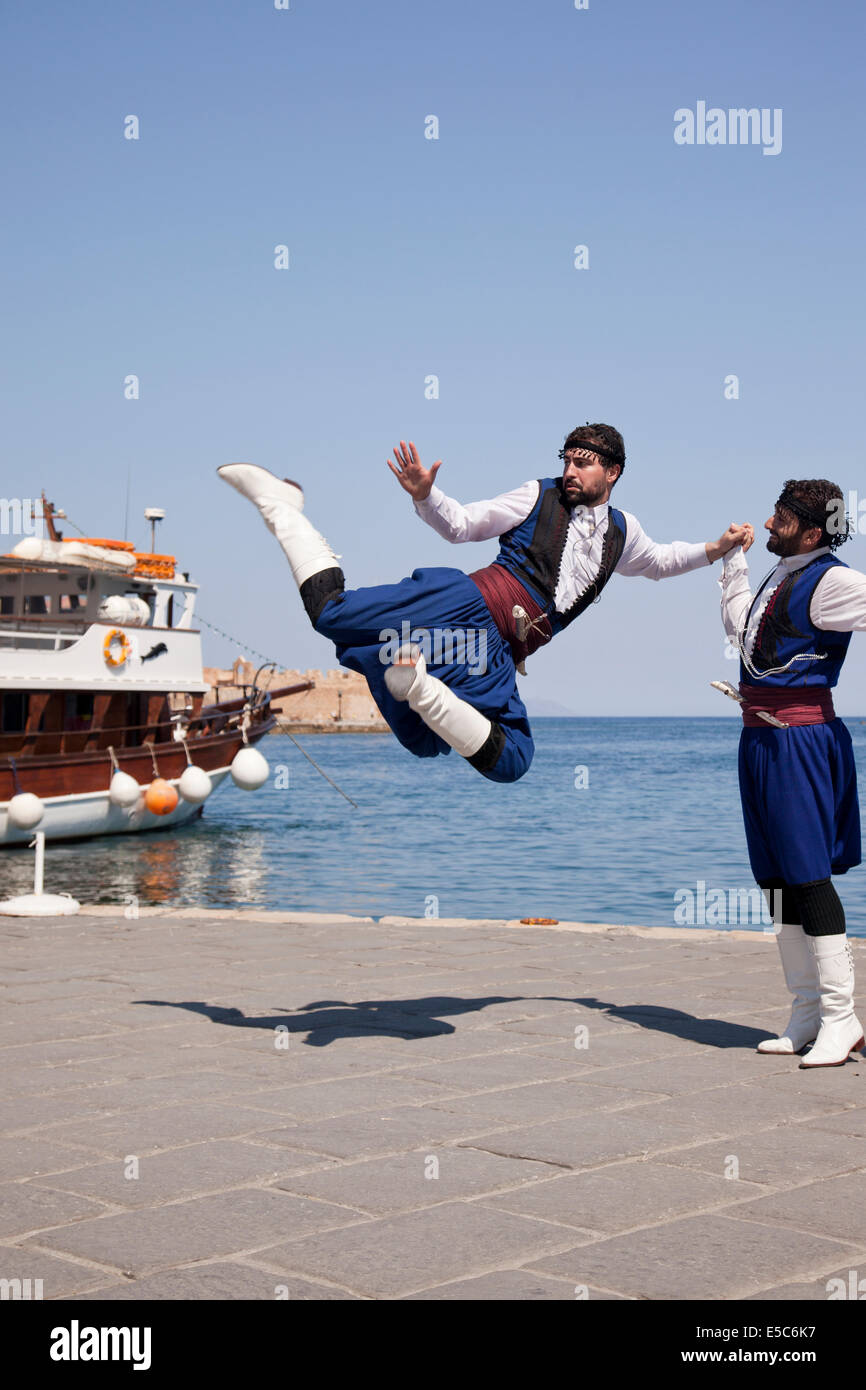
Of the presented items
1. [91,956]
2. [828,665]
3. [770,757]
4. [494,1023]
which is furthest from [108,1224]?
[91,956]

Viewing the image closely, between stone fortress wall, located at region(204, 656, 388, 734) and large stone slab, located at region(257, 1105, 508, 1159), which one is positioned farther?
stone fortress wall, located at region(204, 656, 388, 734)

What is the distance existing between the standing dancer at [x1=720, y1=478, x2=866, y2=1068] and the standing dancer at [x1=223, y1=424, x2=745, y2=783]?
0.65m

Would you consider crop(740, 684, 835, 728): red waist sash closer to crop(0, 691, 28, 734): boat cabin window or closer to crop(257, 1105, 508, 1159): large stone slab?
crop(257, 1105, 508, 1159): large stone slab

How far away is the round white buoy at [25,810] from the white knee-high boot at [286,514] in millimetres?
17333

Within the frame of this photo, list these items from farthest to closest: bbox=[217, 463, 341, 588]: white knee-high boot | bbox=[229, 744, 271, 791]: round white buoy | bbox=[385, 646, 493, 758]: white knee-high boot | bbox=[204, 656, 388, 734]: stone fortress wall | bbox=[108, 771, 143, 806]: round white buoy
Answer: bbox=[204, 656, 388, 734]: stone fortress wall < bbox=[108, 771, 143, 806]: round white buoy < bbox=[229, 744, 271, 791]: round white buoy < bbox=[217, 463, 341, 588]: white knee-high boot < bbox=[385, 646, 493, 758]: white knee-high boot

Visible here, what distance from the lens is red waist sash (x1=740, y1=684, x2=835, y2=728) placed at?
5266 millimetres

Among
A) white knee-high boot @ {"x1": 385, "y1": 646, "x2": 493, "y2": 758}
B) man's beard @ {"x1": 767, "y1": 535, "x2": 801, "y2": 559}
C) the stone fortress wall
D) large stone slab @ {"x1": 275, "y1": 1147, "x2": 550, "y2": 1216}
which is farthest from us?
the stone fortress wall

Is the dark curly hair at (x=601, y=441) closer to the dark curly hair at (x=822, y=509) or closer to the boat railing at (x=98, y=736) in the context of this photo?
the dark curly hair at (x=822, y=509)

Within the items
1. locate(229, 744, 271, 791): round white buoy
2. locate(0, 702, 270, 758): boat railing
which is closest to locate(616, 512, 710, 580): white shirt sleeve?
locate(229, 744, 271, 791): round white buoy

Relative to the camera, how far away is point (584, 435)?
17.1 feet

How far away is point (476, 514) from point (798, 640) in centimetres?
136

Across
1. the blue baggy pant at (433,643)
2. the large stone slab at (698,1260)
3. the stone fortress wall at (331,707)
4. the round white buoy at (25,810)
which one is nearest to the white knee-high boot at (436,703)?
the blue baggy pant at (433,643)

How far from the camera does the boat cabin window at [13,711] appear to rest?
2295cm
